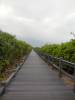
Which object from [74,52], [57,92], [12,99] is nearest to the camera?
[12,99]

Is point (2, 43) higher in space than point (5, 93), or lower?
higher

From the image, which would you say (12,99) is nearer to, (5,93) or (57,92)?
(5,93)

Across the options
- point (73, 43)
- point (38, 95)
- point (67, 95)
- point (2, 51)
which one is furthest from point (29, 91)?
point (73, 43)

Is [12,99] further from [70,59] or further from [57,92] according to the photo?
[70,59]

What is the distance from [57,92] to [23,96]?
157cm

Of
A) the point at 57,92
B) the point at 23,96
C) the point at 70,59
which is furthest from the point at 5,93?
the point at 70,59

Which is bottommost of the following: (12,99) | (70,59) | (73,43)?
(12,99)

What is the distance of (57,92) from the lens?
10789mm

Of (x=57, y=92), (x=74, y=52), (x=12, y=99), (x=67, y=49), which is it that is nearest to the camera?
(x=12, y=99)

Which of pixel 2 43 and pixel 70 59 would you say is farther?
pixel 70 59

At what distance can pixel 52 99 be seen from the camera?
367 inches

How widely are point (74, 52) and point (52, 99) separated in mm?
5361

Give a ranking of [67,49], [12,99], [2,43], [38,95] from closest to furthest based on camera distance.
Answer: [12,99] < [38,95] < [2,43] < [67,49]

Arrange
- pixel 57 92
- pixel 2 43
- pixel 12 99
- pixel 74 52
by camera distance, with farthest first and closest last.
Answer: pixel 74 52
pixel 2 43
pixel 57 92
pixel 12 99
